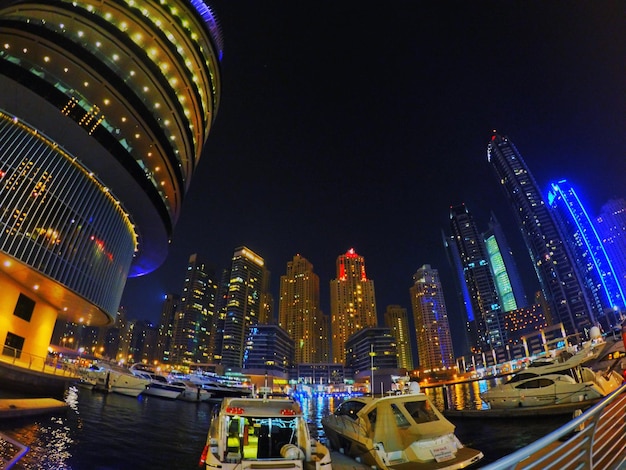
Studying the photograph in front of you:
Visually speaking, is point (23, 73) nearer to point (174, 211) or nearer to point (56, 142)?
point (56, 142)

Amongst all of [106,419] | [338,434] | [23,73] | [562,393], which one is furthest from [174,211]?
[562,393]

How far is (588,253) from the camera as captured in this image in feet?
497

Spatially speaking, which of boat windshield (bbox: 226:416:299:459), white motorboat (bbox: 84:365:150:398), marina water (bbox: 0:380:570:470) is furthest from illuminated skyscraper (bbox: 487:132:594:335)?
boat windshield (bbox: 226:416:299:459)

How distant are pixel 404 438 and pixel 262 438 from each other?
4.24 metres

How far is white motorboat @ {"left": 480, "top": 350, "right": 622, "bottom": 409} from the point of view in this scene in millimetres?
19992

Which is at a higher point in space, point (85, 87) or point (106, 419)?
point (85, 87)

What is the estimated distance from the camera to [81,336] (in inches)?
7456

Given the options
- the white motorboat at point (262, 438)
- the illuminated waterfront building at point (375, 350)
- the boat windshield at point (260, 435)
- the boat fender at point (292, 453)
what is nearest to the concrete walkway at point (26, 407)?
the white motorboat at point (262, 438)

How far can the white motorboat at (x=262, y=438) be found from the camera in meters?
7.57

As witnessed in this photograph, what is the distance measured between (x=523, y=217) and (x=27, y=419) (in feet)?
710

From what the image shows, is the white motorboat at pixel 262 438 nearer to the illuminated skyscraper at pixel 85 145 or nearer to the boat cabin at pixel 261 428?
the boat cabin at pixel 261 428

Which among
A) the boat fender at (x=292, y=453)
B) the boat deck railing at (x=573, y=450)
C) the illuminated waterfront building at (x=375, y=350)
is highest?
the illuminated waterfront building at (x=375, y=350)

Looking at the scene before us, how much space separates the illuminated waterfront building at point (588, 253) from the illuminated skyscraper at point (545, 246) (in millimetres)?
3347

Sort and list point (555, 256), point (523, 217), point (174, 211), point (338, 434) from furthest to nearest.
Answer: point (523, 217) → point (555, 256) → point (174, 211) → point (338, 434)
